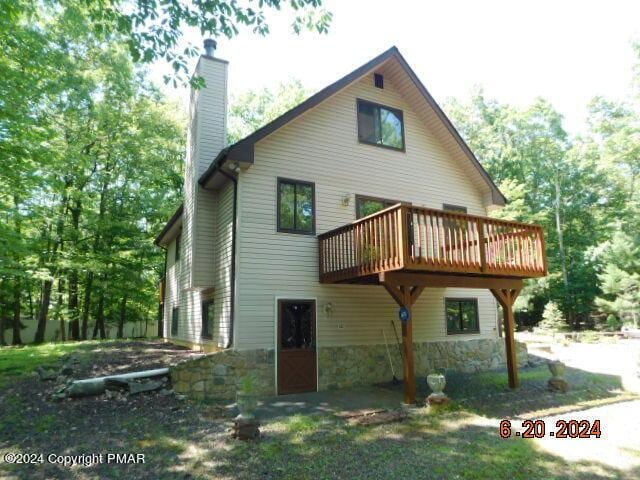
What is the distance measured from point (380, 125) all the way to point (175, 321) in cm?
1112

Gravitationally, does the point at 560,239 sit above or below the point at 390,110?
below

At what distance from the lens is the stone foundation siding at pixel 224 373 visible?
853 centimetres

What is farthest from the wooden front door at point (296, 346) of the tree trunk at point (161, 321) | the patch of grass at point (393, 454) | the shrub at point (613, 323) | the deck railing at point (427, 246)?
the shrub at point (613, 323)

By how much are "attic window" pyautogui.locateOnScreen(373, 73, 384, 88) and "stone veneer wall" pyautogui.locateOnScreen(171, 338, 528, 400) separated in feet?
25.4

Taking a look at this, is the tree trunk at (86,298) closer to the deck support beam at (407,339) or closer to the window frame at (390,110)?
the window frame at (390,110)

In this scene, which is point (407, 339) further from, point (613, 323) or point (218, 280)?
point (613, 323)

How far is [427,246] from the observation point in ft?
27.1

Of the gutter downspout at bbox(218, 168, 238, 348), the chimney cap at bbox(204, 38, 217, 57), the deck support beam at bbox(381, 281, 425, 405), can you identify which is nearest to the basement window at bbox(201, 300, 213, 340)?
the gutter downspout at bbox(218, 168, 238, 348)

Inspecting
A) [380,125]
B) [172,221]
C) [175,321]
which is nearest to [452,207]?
[380,125]

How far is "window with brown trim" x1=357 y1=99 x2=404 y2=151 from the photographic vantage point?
12.1 m

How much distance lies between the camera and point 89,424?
6.59m

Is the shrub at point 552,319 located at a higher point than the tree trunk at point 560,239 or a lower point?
lower

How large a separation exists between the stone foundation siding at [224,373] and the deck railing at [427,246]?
2563mm

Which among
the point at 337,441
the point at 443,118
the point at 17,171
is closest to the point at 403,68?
the point at 443,118
